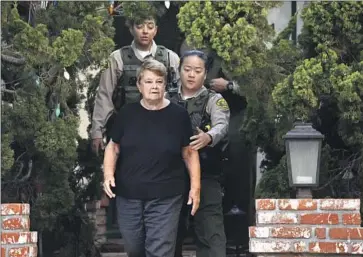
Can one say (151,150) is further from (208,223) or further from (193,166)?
(208,223)

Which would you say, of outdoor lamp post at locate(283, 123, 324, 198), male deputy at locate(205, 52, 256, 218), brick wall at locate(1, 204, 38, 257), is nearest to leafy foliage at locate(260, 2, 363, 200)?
outdoor lamp post at locate(283, 123, 324, 198)

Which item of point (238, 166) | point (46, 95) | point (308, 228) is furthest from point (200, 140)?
point (238, 166)

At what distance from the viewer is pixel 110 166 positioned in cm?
512

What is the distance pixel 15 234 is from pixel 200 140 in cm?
124

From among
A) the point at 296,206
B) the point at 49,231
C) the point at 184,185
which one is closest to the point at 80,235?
the point at 49,231

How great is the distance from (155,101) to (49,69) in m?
0.87

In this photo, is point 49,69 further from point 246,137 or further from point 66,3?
point 246,137

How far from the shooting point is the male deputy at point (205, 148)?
5.50m

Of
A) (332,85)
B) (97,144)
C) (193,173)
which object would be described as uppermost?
(332,85)

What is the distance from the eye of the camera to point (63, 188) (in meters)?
5.86

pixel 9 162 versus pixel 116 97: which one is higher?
pixel 116 97

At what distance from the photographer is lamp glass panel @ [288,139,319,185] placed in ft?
17.2

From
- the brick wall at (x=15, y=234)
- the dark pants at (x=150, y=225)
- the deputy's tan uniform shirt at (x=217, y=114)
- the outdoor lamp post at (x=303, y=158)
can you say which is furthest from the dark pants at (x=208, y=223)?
the brick wall at (x=15, y=234)

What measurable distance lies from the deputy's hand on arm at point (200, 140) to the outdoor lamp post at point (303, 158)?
0.49 meters
